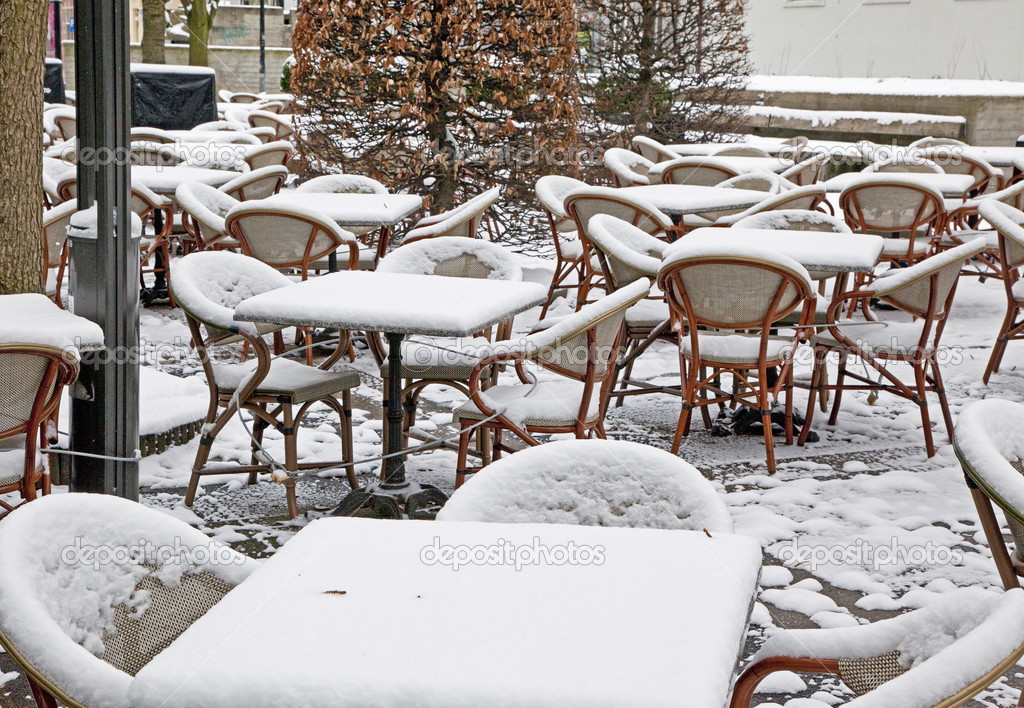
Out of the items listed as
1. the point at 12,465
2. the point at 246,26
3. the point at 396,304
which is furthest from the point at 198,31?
the point at 12,465

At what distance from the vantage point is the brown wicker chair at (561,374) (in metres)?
3.87

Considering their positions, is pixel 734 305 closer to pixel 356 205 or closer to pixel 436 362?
pixel 436 362

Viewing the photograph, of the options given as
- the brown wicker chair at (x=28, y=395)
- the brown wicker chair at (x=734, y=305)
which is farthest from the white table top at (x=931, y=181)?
the brown wicker chair at (x=28, y=395)

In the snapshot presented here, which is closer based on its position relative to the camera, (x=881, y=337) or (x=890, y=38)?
(x=881, y=337)

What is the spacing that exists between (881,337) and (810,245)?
1.67 feet

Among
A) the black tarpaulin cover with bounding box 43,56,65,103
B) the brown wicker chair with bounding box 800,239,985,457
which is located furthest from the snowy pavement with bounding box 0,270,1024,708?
the black tarpaulin cover with bounding box 43,56,65,103

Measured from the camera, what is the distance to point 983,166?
9.30 metres

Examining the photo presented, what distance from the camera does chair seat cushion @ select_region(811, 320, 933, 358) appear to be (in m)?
5.09

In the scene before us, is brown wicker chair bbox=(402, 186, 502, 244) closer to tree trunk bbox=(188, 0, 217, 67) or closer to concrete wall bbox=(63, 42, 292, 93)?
tree trunk bbox=(188, 0, 217, 67)

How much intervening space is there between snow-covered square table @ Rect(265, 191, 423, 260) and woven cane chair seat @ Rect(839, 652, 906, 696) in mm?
4568

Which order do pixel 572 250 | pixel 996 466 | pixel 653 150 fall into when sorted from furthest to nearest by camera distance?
pixel 653 150 → pixel 572 250 → pixel 996 466

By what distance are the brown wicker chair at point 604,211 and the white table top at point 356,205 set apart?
2.92ft

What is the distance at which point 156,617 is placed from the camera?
1865mm

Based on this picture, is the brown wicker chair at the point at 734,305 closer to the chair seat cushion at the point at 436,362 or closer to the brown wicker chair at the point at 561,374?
the brown wicker chair at the point at 561,374
